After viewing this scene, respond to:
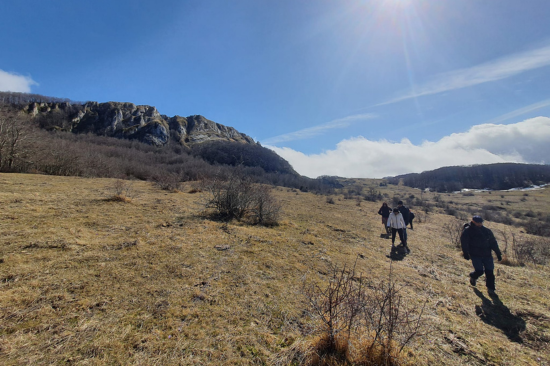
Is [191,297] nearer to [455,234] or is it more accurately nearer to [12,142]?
Result: [455,234]

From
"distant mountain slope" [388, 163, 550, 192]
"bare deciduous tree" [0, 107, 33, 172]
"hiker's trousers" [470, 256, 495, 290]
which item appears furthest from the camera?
"distant mountain slope" [388, 163, 550, 192]

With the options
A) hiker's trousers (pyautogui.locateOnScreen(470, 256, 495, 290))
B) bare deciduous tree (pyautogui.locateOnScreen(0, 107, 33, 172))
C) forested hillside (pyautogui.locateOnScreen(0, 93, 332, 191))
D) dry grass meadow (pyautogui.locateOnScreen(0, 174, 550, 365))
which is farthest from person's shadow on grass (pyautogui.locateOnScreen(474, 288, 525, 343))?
forested hillside (pyautogui.locateOnScreen(0, 93, 332, 191))

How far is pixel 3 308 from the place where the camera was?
2.88 meters

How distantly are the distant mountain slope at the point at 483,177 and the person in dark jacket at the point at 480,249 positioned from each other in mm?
117309

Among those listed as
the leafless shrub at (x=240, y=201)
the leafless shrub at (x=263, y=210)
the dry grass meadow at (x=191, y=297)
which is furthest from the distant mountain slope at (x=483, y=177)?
the dry grass meadow at (x=191, y=297)

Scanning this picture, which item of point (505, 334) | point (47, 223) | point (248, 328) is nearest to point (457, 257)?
point (505, 334)

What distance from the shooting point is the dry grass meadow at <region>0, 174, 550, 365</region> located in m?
2.64

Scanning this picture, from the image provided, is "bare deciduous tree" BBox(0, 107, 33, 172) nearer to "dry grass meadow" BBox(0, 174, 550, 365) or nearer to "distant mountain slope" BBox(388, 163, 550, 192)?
"dry grass meadow" BBox(0, 174, 550, 365)

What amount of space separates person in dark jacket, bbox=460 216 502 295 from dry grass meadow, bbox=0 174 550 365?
0.36 metres

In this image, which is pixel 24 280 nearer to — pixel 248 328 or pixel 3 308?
pixel 3 308

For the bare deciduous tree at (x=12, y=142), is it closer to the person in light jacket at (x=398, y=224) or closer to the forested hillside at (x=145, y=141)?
the forested hillside at (x=145, y=141)

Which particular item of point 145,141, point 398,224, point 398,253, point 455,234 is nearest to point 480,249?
point 398,253

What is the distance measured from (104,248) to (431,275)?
9679mm

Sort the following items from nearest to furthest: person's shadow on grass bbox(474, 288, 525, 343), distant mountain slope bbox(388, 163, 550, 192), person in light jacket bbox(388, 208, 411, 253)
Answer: person's shadow on grass bbox(474, 288, 525, 343)
person in light jacket bbox(388, 208, 411, 253)
distant mountain slope bbox(388, 163, 550, 192)
